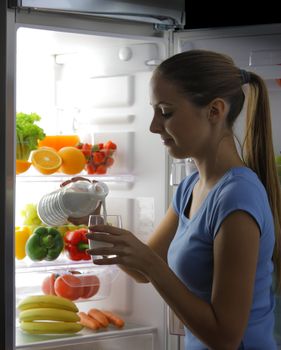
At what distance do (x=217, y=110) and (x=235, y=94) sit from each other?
0.07 metres

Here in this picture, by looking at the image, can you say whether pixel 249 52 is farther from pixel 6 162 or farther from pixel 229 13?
pixel 6 162

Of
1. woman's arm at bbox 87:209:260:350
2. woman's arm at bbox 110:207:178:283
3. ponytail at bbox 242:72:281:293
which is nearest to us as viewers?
woman's arm at bbox 87:209:260:350

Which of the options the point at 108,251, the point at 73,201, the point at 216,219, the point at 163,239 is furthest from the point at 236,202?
the point at 73,201

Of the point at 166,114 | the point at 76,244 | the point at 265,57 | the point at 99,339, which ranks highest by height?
the point at 265,57

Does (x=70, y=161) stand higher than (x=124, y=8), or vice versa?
(x=124, y=8)

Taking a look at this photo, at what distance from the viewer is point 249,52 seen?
2.07 meters

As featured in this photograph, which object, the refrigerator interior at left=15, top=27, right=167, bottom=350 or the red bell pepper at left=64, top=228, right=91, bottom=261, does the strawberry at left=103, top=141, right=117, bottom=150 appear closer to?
the refrigerator interior at left=15, top=27, right=167, bottom=350

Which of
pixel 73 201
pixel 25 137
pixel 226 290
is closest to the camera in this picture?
pixel 226 290

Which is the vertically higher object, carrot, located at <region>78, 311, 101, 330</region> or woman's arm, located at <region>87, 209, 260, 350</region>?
woman's arm, located at <region>87, 209, 260, 350</region>

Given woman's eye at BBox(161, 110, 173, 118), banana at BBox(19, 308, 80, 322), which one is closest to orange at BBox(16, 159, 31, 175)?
banana at BBox(19, 308, 80, 322)

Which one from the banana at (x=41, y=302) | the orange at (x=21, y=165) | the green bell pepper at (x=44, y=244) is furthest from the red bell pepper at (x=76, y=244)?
the orange at (x=21, y=165)

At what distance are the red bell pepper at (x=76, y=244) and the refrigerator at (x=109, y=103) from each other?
0.04 m

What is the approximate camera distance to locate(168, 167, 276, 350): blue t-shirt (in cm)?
146

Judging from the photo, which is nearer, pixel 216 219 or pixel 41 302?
pixel 216 219
